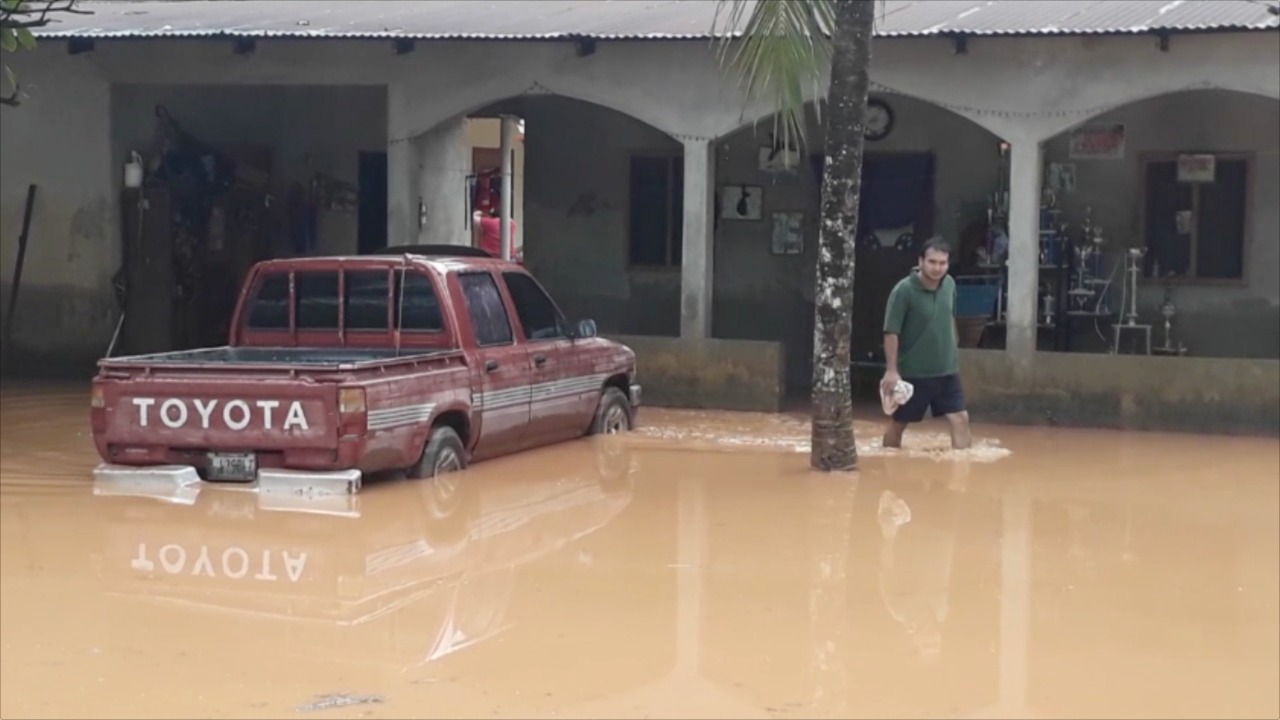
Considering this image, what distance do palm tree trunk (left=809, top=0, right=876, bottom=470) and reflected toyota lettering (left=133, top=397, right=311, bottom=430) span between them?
3.74m

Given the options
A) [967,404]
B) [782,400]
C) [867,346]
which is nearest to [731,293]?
[867,346]

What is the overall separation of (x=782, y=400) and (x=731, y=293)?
9.24ft

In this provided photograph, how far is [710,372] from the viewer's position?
15648 millimetres

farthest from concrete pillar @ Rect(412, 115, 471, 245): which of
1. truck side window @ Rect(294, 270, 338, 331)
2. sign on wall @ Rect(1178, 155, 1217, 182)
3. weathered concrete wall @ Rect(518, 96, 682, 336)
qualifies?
sign on wall @ Rect(1178, 155, 1217, 182)

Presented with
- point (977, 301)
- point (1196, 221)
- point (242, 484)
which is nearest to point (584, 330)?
point (242, 484)

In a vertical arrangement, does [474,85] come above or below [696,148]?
above

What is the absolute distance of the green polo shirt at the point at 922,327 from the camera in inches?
469

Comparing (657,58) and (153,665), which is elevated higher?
(657,58)

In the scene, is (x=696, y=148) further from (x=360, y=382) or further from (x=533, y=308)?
(x=360, y=382)

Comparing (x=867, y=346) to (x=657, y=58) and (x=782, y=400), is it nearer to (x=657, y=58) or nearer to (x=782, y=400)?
(x=782, y=400)

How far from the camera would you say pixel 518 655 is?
687cm

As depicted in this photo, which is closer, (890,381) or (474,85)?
(890,381)

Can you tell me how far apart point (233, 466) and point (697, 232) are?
643 cm

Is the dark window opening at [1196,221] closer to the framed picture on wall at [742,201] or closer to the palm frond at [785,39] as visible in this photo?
the framed picture on wall at [742,201]
